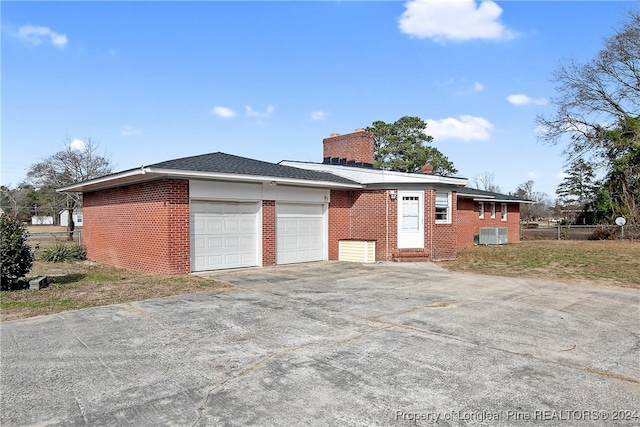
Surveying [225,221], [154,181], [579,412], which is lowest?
[579,412]

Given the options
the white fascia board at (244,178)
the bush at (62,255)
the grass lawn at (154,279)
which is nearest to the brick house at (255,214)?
the white fascia board at (244,178)

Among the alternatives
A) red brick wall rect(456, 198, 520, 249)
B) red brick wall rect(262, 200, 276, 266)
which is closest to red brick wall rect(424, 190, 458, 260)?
red brick wall rect(262, 200, 276, 266)

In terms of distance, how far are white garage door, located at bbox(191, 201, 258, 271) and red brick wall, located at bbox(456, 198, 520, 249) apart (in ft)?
41.8

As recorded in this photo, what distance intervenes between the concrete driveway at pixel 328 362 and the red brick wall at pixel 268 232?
4.97 metres

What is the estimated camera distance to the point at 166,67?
560 inches

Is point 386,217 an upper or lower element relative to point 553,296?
upper

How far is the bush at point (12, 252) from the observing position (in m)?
8.73

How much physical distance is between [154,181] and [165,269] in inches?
98.7

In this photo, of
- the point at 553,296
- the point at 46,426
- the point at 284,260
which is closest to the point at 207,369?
the point at 46,426

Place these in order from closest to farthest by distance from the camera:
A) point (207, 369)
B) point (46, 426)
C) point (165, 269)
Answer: point (46, 426) → point (207, 369) → point (165, 269)

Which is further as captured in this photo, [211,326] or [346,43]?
[346,43]

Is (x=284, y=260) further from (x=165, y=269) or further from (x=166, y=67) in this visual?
(x=166, y=67)

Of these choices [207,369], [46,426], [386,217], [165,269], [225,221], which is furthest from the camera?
[386,217]

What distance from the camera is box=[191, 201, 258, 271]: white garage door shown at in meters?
11.6
